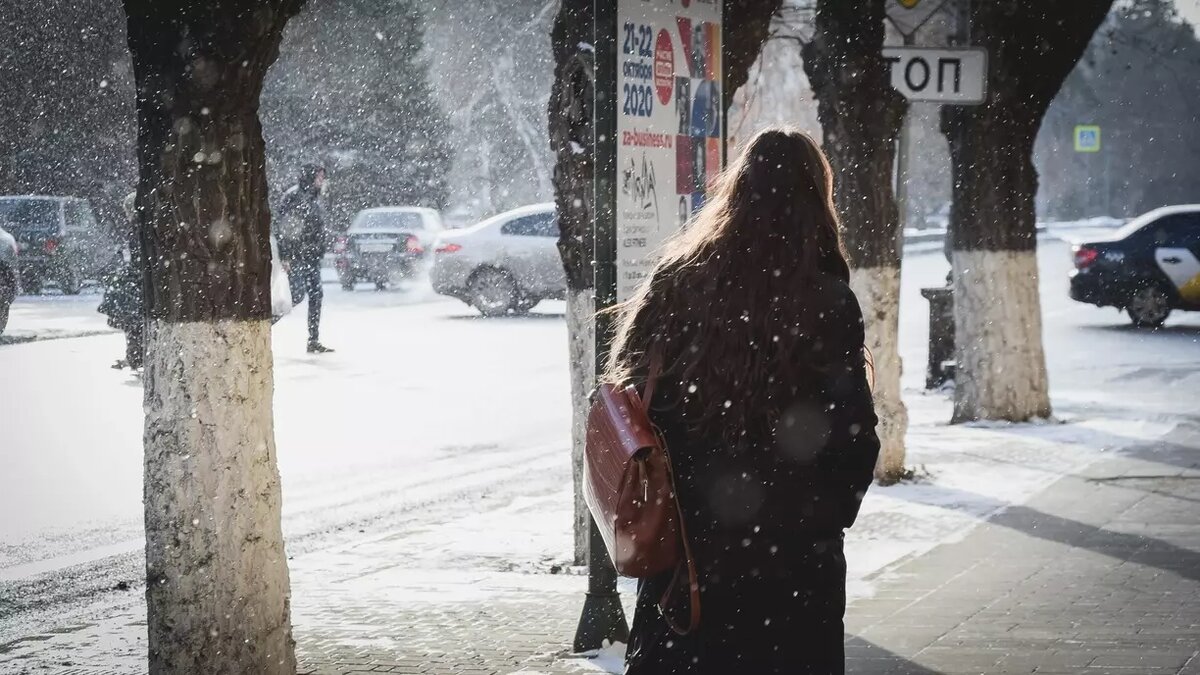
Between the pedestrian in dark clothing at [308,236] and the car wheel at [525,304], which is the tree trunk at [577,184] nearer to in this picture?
the pedestrian in dark clothing at [308,236]

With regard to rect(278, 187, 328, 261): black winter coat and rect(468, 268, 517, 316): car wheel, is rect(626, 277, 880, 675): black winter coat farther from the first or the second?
rect(468, 268, 517, 316): car wheel

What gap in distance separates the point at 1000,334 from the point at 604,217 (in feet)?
25.3

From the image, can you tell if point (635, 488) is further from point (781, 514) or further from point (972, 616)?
point (972, 616)

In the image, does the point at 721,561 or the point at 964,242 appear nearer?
the point at 721,561

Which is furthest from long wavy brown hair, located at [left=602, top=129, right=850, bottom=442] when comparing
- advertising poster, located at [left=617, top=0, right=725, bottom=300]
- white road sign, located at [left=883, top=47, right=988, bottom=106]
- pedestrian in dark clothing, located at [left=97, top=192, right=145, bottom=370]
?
pedestrian in dark clothing, located at [left=97, top=192, right=145, bottom=370]

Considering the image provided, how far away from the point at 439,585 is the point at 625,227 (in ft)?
7.28

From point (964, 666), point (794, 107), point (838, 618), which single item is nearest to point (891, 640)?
point (964, 666)

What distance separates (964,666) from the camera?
5922 millimetres

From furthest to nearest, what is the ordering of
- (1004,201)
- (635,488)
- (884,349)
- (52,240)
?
(52,240)
(1004,201)
(884,349)
(635,488)

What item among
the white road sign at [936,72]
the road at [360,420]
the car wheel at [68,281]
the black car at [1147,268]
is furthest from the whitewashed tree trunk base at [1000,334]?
the car wheel at [68,281]

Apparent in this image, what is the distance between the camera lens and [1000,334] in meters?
13.3

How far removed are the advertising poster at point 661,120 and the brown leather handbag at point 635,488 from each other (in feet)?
9.55

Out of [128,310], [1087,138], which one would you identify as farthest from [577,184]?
[1087,138]

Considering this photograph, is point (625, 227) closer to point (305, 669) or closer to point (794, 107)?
point (305, 669)
